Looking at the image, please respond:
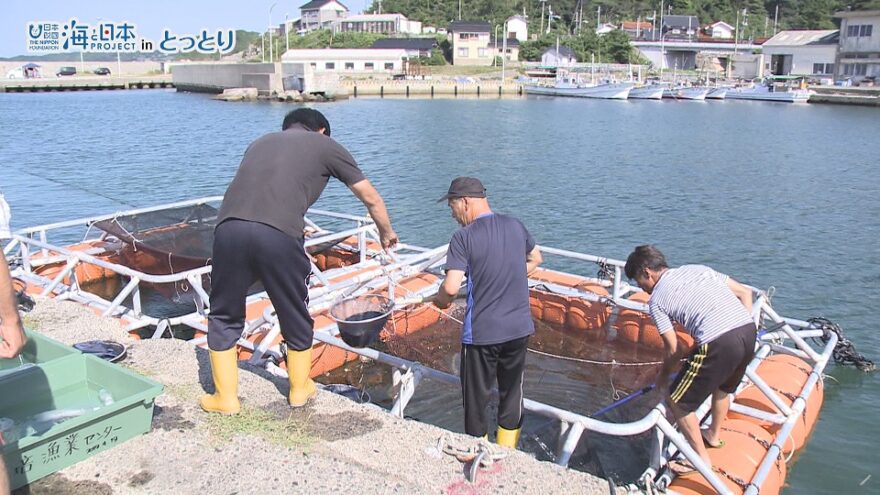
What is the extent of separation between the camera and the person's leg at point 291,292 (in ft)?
14.2

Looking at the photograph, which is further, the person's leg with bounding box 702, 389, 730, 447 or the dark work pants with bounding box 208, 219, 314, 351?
the person's leg with bounding box 702, 389, 730, 447

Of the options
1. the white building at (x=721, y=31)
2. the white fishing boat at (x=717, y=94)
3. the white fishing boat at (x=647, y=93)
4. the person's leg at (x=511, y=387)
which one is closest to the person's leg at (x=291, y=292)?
the person's leg at (x=511, y=387)

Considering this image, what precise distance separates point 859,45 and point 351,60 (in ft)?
196

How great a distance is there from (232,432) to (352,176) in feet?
5.81

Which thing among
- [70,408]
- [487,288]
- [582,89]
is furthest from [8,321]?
[582,89]

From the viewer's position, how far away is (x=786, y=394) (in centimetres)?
678

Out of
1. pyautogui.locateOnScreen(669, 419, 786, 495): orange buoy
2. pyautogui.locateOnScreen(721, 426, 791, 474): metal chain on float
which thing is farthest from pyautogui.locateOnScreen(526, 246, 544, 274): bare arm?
pyautogui.locateOnScreen(721, 426, 791, 474): metal chain on float

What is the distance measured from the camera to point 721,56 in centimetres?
11400

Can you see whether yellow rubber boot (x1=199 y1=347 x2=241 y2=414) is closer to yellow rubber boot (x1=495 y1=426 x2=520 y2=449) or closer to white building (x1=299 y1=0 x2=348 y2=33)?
yellow rubber boot (x1=495 y1=426 x2=520 y2=449)

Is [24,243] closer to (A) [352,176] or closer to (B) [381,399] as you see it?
(B) [381,399]

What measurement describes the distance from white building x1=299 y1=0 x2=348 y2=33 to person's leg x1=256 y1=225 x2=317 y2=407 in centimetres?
14335

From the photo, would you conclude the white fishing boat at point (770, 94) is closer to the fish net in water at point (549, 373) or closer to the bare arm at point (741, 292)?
the fish net in water at point (549, 373)

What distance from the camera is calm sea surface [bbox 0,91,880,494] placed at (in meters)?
13.5

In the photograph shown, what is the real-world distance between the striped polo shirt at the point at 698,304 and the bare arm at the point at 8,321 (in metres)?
3.72
